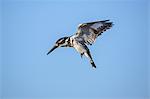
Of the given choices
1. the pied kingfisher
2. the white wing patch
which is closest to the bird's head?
the pied kingfisher

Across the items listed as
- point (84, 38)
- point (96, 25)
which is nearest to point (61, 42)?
point (84, 38)

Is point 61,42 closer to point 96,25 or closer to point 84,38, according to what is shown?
point 84,38

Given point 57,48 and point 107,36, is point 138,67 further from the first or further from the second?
point 57,48

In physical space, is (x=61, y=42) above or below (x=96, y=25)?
below

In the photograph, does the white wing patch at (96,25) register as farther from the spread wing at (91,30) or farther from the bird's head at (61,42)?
the bird's head at (61,42)

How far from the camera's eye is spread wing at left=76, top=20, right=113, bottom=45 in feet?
7.27

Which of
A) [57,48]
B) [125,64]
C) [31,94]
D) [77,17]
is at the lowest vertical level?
[31,94]

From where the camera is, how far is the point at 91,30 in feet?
7.34

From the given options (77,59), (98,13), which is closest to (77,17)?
(98,13)

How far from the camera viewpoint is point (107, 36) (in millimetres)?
2279

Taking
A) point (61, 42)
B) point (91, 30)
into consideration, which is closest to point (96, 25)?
point (91, 30)

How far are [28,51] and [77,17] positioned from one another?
46cm

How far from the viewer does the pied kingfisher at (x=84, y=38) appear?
2221 mm

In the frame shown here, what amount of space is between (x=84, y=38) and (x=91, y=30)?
3.2 inches
